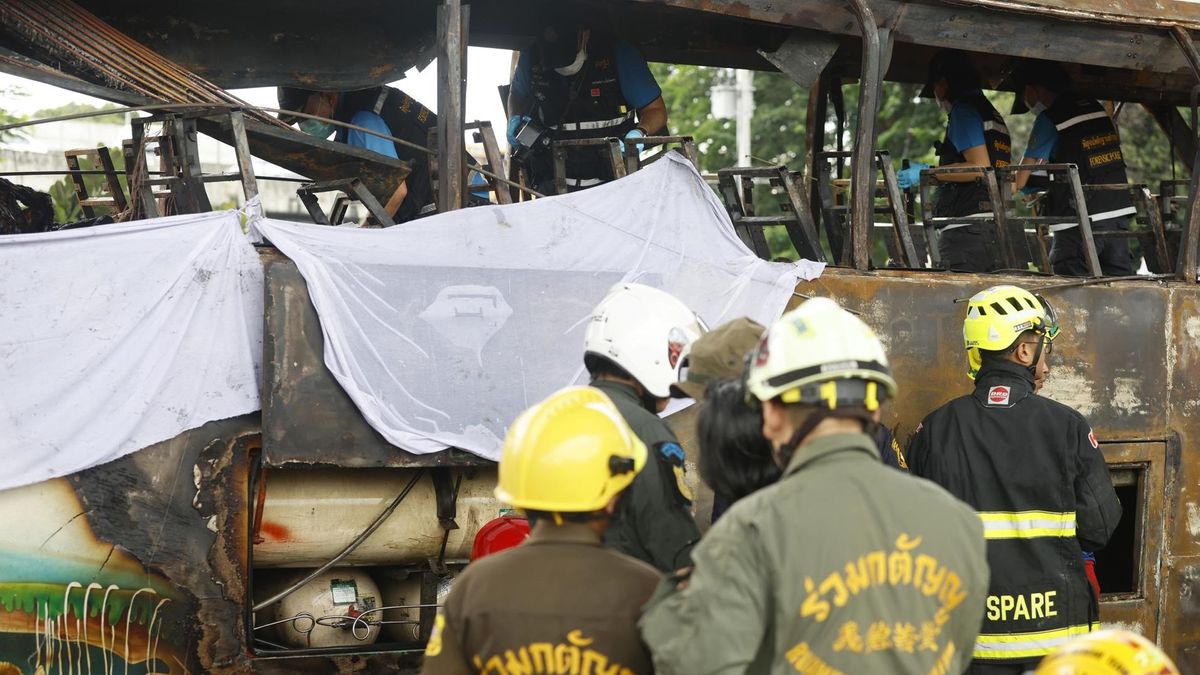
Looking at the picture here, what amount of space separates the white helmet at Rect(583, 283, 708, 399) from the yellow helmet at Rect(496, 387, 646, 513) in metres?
→ 1.07

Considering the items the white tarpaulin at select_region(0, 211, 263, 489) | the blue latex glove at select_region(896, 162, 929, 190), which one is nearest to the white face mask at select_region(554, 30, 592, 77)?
the blue latex glove at select_region(896, 162, 929, 190)

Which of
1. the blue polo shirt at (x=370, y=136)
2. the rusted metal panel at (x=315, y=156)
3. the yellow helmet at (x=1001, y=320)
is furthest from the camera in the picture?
the blue polo shirt at (x=370, y=136)

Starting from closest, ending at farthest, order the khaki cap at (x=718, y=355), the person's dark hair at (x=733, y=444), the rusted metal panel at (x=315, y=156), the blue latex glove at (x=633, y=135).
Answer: the person's dark hair at (x=733, y=444) → the khaki cap at (x=718, y=355) → the rusted metal panel at (x=315, y=156) → the blue latex glove at (x=633, y=135)

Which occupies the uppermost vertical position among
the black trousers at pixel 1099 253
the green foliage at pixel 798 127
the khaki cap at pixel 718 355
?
the green foliage at pixel 798 127

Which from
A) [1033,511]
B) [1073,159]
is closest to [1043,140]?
[1073,159]

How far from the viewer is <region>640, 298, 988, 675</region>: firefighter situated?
257 centimetres

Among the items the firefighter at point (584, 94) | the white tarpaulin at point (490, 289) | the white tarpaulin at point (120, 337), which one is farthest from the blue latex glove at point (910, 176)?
the white tarpaulin at point (120, 337)

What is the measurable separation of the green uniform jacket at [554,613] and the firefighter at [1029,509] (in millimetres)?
2405

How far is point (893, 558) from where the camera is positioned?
2646mm

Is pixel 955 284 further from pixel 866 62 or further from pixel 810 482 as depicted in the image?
pixel 810 482

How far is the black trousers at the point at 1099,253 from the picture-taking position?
A: 7.46 metres

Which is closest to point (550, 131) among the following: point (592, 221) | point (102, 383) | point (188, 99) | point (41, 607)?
point (592, 221)

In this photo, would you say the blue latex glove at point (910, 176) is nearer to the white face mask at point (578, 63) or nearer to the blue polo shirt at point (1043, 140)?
the blue polo shirt at point (1043, 140)

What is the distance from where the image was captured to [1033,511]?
4773 millimetres
